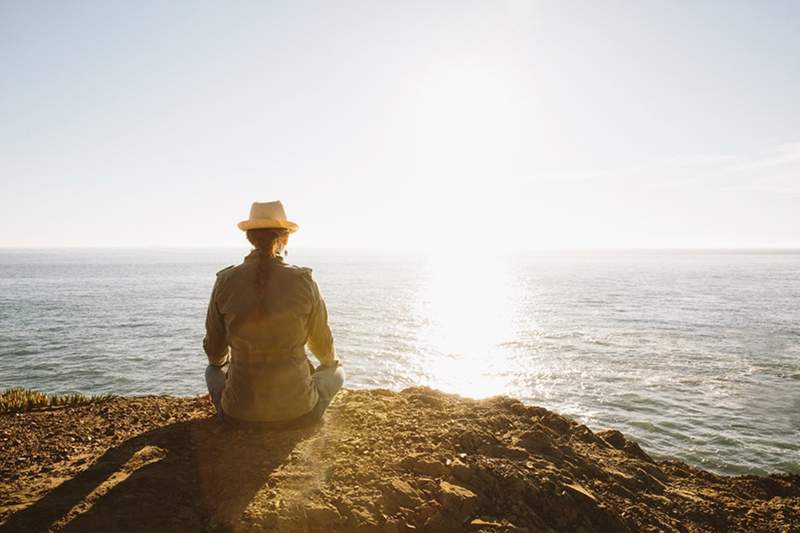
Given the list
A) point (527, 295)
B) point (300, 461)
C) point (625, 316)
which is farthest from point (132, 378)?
point (527, 295)

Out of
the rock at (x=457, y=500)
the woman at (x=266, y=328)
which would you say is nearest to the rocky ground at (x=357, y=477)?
the rock at (x=457, y=500)

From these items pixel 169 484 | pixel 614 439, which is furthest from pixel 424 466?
pixel 614 439

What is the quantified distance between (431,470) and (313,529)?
5.21ft

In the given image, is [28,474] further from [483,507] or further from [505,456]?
[505,456]

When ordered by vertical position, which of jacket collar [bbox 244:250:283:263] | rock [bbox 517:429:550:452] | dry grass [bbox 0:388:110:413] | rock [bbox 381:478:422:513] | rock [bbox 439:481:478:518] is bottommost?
dry grass [bbox 0:388:110:413]

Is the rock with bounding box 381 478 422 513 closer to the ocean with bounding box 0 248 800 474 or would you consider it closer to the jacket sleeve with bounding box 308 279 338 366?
the jacket sleeve with bounding box 308 279 338 366

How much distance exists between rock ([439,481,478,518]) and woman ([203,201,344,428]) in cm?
178

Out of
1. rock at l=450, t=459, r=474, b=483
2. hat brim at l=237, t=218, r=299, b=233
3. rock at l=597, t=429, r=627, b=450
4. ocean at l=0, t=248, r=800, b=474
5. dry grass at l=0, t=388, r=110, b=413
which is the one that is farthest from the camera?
ocean at l=0, t=248, r=800, b=474

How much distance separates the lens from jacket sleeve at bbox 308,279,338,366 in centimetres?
498

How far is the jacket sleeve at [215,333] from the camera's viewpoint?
4875mm

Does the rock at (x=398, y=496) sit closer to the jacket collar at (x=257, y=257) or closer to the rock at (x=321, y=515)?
the rock at (x=321, y=515)

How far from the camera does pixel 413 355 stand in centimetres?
2548

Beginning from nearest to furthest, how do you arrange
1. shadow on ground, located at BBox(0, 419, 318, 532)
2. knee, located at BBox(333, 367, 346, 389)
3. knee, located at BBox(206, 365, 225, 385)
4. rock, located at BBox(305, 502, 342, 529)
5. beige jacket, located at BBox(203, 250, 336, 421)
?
shadow on ground, located at BBox(0, 419, 318, 532), rock, located at BBox(305, 502, 342, 529), beige jacket, located at BBox(203, 250, 336, 421), knee, located at BBox(206, 365, 225, 385), knee, located at BBox(333, 367, 346, 389)

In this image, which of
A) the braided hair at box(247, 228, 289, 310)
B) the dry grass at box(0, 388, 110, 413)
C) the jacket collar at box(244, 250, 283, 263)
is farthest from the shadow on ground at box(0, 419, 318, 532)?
the dry grass at box(0, 388, 110, 413)
